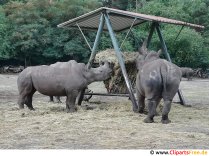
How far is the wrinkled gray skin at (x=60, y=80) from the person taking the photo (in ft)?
37.4

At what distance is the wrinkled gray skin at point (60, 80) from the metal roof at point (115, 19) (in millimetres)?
1594

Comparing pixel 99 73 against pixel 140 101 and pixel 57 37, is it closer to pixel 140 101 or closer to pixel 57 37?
pixel 140 101

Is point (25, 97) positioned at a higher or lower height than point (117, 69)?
lower

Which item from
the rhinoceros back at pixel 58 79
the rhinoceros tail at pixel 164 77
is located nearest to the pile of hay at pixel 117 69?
the rhinoceros back at pixel 58 79

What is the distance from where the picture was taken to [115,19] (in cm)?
1412

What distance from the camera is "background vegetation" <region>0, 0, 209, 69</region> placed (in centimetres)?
3909

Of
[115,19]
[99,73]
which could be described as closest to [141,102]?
[99,73]

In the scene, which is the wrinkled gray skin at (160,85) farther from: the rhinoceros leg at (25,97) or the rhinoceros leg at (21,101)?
the rhinoceros leg at (21,101)

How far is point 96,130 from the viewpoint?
845 centimetres

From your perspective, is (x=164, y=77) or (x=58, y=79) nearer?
(x=164, y=77)

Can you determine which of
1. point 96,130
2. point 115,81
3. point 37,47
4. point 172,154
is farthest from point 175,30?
point 172,154

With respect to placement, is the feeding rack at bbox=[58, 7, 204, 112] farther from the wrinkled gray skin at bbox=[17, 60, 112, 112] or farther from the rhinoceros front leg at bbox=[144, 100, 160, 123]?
the rhinoceros front leg at bbox=[144, 100, 160, 123]

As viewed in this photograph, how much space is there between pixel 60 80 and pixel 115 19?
363 centimetres

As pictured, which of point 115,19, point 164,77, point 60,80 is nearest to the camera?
point 164,77
